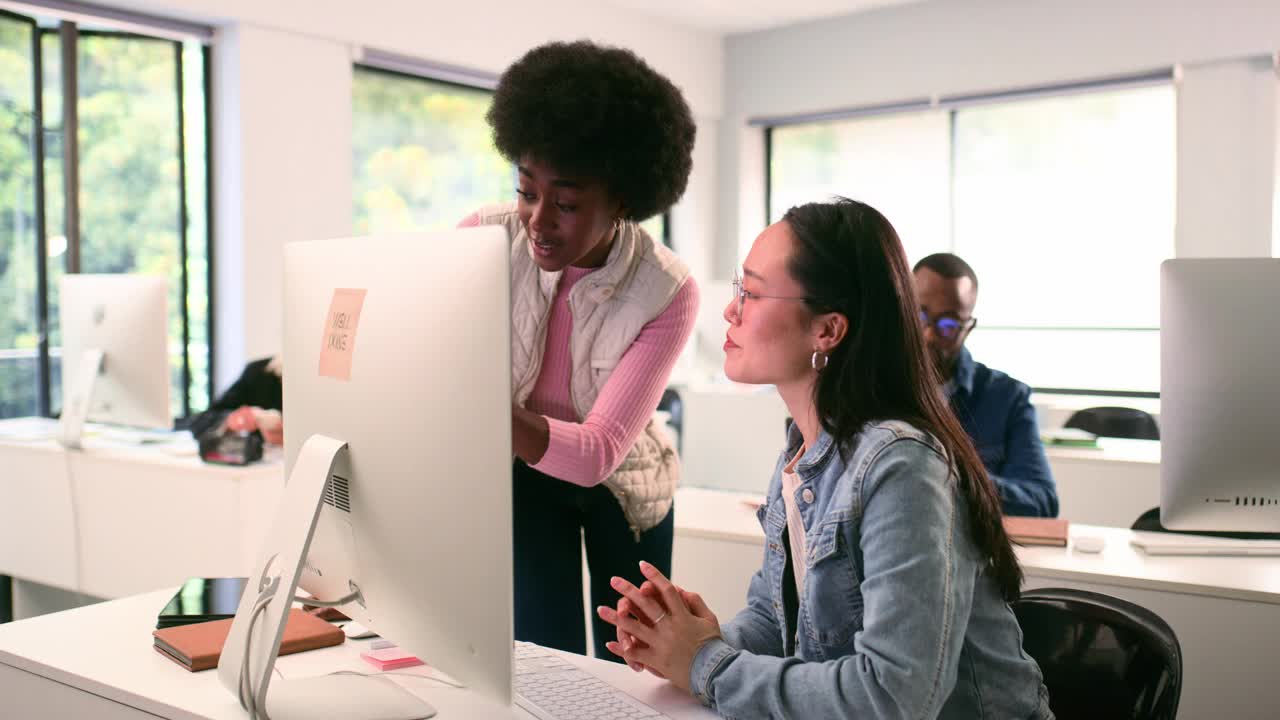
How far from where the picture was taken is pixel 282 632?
1.11 m

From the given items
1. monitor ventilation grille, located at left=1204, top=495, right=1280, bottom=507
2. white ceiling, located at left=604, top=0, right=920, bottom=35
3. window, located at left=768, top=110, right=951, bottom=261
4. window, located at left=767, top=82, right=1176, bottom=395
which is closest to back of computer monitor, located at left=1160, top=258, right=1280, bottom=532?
monitor ventilation grille, located at left=1204, top=495, right=1280, bottom=507

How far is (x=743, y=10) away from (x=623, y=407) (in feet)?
18.6

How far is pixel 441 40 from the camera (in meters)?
5.64

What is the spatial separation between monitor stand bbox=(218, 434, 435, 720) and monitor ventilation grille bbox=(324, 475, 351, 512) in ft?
0.04

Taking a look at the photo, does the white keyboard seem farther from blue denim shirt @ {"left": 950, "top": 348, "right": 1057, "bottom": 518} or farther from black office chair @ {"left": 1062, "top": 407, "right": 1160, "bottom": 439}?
black office chair @ {"left": 1062, "top": 407, "right": 1160, "bottom": 439}

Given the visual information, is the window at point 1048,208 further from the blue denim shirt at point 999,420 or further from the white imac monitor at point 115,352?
the white imac monitor at point 115,352

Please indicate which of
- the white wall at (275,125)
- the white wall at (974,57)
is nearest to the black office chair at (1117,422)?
the white wall at (974,57)

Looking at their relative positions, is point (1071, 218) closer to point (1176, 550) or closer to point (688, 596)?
point (1176, 550)

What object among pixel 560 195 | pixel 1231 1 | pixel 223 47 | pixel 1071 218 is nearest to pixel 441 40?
pixel 223 47

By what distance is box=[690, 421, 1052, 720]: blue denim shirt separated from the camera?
1063mm

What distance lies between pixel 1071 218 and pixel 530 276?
5.33m

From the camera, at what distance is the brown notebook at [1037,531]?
7.29 feet

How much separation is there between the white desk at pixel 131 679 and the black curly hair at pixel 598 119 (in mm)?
721

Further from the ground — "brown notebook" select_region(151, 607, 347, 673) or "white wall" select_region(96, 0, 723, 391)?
"white wall" select_region(96, 0, 723, 391)
